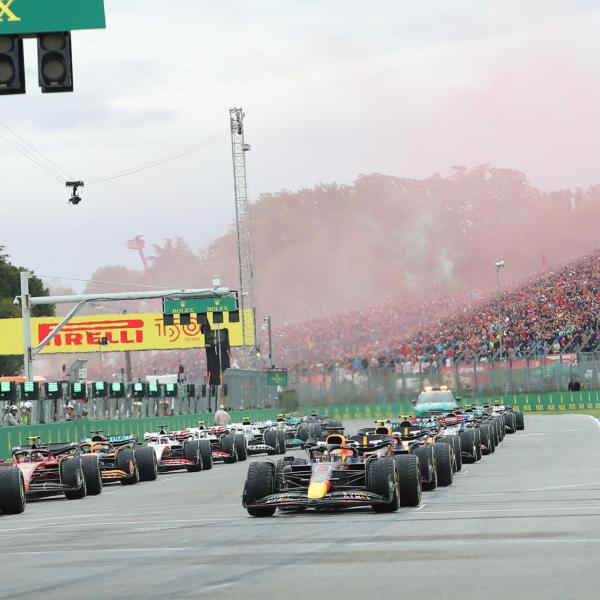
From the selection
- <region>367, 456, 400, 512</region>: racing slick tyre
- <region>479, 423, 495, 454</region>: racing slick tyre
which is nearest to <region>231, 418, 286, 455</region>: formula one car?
<region>479, 423, 495, 454</region>: racing slick tyre

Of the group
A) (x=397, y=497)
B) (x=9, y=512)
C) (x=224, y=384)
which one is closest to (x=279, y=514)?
(x=397, y=497)

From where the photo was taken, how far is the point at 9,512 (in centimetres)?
2258

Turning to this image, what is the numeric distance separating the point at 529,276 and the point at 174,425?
4671 cm

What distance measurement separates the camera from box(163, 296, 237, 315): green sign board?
6212 cm

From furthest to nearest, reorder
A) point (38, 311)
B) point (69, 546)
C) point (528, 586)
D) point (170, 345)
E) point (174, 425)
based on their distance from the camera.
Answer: point (38, 311) → point (170, 345) → point (174, 425) → point (69, 546) → point (528, 586)

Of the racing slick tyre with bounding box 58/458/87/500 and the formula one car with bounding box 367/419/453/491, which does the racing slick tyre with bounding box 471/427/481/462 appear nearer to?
the formula one car with bounding box 367/419/453/491

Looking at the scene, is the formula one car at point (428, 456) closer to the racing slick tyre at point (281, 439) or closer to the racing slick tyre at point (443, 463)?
the racing slick tyre at point (443, 463)

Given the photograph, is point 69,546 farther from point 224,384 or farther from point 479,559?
point 224,384

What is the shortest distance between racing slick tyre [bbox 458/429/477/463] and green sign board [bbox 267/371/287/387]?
48.3 m

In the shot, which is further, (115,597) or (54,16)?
(54,16)

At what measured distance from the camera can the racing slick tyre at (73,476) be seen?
2559cm

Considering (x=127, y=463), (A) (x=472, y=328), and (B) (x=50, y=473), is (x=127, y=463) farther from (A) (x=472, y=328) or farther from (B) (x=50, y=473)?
(A) (x=472, y=328)

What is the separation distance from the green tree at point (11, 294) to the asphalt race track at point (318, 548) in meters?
83.7

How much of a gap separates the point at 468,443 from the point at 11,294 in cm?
8728
